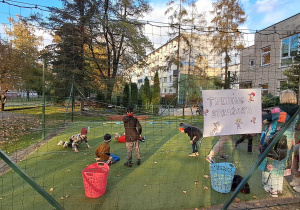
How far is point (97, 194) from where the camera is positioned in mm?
2902

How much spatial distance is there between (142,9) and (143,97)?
9.37 meters

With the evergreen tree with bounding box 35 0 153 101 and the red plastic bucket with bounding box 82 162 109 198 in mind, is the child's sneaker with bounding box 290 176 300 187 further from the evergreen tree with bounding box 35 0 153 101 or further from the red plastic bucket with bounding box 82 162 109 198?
the evergreen tree with bounding box 35 0 153 101

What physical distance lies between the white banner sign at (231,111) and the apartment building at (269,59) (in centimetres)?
78

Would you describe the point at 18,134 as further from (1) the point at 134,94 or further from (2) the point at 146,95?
(2) the point at 146,95

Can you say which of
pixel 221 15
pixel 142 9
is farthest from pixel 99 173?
pixel 142 9

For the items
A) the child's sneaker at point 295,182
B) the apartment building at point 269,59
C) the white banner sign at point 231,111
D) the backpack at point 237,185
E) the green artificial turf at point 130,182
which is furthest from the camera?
the apartment building at point 269,59

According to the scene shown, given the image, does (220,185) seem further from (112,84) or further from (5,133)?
(5,133)

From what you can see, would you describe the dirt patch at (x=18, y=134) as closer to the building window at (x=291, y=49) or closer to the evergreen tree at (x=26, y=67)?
the evergreen tree at (x=26, y=67)

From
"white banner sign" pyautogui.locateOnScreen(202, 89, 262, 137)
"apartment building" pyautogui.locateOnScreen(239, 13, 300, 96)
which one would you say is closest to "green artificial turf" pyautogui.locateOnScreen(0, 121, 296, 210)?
"white banner sign" pyautogui.locateOnScreen(202, 89, 262, 137)

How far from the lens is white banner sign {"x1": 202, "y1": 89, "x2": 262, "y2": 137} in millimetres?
2521

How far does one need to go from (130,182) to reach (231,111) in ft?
7.58

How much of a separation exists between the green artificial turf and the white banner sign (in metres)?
1.24

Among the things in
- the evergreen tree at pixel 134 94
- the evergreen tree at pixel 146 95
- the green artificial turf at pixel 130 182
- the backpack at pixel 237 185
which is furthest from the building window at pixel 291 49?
the evergreen tree at pixel 134 94

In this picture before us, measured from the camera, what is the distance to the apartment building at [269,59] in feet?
12.5
